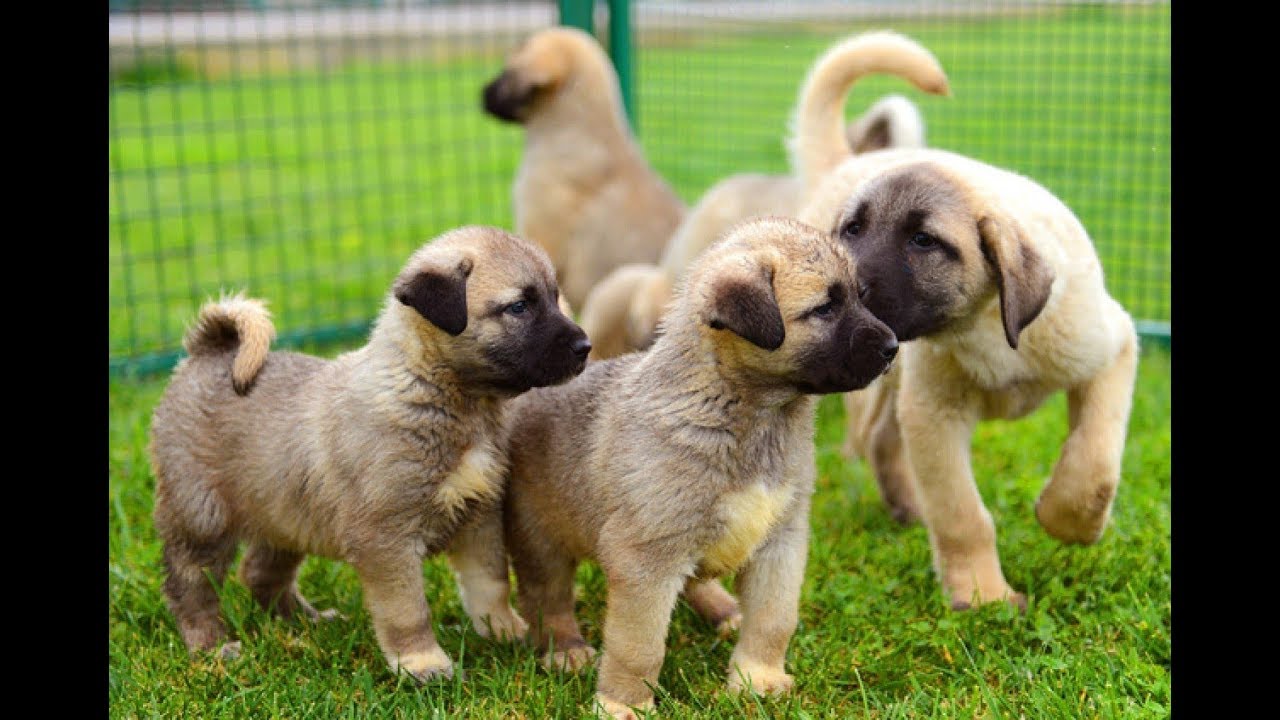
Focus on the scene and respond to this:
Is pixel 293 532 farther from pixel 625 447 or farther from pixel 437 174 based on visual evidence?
pixel 437 174

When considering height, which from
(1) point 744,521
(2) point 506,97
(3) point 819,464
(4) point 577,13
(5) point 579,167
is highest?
(4) point 577,13

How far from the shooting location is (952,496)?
171 inches

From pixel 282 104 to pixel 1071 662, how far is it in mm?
11915

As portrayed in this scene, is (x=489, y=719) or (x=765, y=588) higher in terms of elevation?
(x=765, y=588)

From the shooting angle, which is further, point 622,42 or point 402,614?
point 622,42

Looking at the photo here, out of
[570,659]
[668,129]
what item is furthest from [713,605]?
[668,129]

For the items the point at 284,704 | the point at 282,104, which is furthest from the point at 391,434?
the point at 282,104

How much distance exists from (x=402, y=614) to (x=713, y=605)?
986 millimetres

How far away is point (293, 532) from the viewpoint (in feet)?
13.1

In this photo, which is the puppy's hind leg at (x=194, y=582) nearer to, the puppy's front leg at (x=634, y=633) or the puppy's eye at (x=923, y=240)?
the puppy's front leg at (x=634, y=633)

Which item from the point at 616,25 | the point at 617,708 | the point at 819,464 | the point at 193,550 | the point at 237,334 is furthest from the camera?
the point at 616,25

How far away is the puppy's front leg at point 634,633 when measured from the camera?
349 centimetres

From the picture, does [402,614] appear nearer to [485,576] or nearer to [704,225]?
[485,576]

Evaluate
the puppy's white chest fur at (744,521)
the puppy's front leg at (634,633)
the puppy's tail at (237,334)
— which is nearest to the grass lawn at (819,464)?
the puppy's front leg at (634,633)
